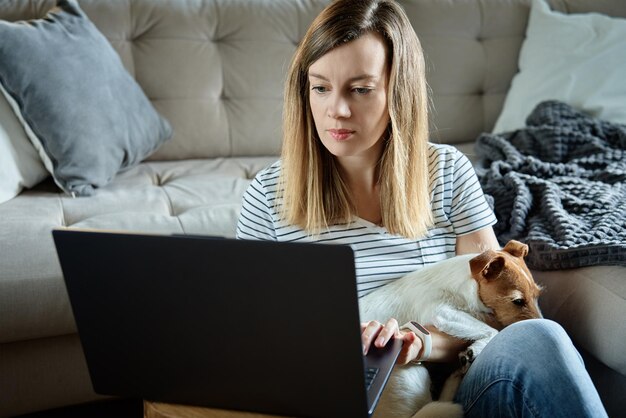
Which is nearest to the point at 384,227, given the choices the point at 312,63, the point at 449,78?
the point at 312,63

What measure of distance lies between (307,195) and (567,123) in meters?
1.08

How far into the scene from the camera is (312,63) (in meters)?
1.26

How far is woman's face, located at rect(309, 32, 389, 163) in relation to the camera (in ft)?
4.02

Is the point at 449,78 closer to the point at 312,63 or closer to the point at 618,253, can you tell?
the point at 618,253

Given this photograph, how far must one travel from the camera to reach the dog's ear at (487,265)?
118 centimetres

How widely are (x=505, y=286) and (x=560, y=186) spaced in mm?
646

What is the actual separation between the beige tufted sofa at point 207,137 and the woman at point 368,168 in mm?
328

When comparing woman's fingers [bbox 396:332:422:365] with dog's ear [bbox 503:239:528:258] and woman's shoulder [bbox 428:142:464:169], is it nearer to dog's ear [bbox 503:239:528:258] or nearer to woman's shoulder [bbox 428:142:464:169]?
dog's ear [bbox 503:239:528:258]

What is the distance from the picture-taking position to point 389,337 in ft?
3.31

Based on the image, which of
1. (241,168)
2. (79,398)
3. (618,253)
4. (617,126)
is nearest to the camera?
(618,253)

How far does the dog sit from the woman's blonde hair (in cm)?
14

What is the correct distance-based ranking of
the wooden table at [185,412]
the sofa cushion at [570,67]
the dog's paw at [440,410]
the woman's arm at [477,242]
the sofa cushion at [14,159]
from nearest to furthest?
1. the wooden table at [185,412]
2. the dog's paw at [440,410]
3. the woman's arm at [477,242]
4. the sofa cushion at [14,159]
5. the sofa cushion at [570,67]

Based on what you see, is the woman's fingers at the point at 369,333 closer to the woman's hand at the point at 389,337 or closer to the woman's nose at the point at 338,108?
the woman's hand at the point at 389,337

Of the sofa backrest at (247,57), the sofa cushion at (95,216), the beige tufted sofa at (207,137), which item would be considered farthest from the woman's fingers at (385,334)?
the sofa backrest at (247,57)
